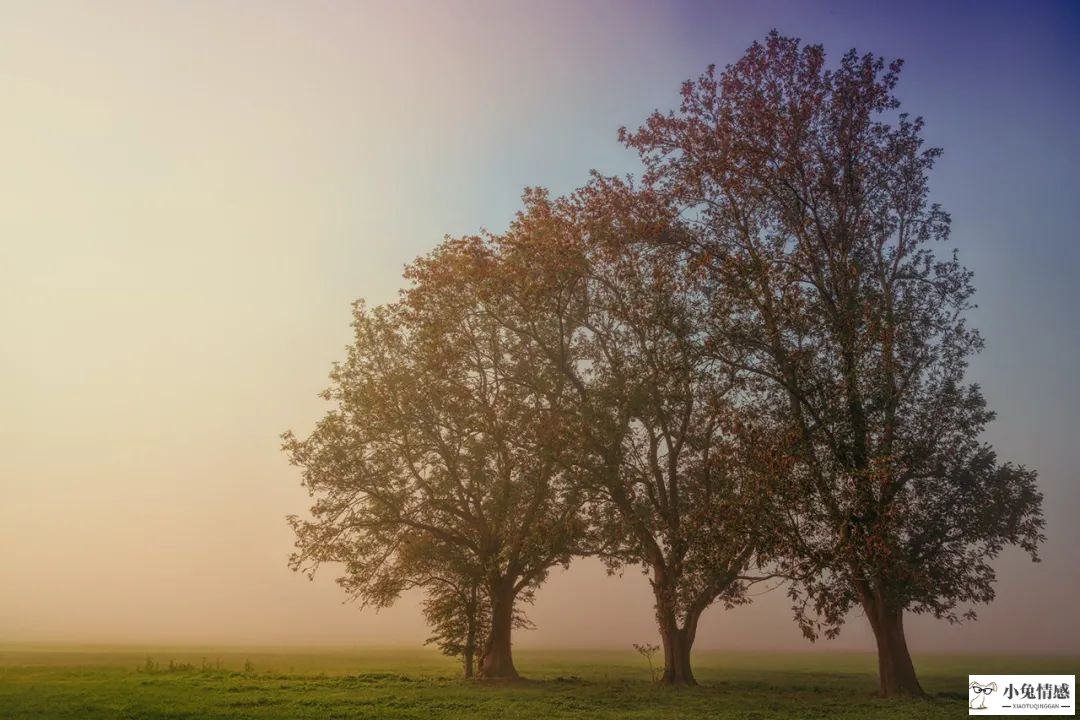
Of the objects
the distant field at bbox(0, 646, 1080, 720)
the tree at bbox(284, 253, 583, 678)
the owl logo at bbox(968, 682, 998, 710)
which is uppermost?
the tree at bbox(284, 253, 583, 678)

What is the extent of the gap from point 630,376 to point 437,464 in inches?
502

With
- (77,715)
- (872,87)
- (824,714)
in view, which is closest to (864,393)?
(824,714)

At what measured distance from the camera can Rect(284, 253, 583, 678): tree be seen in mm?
38406

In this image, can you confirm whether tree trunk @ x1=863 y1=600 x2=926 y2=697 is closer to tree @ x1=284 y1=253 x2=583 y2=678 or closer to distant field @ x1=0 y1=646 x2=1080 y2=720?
distant field @ x1=0 y1=646 x2=1080 y2=720

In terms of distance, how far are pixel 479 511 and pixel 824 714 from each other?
19684 millimetres

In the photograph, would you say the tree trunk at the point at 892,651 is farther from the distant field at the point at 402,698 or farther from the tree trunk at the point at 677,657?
the tree trunk at the point at 677,657

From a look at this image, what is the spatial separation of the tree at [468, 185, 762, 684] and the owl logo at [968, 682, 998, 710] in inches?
327

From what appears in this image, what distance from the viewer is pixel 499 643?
41.2 m

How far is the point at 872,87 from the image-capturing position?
3350cm

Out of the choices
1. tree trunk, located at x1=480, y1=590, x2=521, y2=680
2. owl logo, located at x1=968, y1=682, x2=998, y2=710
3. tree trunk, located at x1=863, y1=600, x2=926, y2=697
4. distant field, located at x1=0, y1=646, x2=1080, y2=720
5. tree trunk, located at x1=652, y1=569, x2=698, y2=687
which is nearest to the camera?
distant field, located at x1=0, y1=646, x2=1080, y2=720

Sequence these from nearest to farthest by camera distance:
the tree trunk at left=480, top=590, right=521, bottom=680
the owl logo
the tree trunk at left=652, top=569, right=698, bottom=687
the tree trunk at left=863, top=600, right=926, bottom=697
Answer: the owl logo
the tree trunk at left=863, top=600, right=926, bottom=697
the tree trunk at left=652, top=569, right=698, bottom=687
the tree trunk at left=480, top=590, right=521, bottom=680

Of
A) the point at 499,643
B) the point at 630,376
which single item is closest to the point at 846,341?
the point at 630,376

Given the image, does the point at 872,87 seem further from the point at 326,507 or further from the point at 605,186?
the point at 326,507

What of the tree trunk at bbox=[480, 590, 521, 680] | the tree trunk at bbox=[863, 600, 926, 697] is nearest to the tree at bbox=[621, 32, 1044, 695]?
the tree trunk at bbox=[863, 600, 926, 697]
